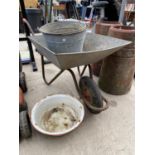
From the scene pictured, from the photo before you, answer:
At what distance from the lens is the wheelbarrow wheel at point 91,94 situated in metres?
1.31

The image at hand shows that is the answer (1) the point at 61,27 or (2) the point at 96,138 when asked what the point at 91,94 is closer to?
(2) the point at 96,138

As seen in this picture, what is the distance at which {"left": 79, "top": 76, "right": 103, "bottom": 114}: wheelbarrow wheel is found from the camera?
131cm

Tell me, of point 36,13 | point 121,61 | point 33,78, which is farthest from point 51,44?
point 36,13

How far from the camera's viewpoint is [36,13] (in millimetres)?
4055

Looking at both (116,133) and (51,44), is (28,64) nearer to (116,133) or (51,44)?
(51,44)

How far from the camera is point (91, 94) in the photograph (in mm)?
1367

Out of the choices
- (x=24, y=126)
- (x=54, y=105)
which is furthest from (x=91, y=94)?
(x=24, y=126)

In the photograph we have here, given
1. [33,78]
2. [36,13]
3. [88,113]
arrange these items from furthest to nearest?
[36,13]
[33,78]
[88,113]

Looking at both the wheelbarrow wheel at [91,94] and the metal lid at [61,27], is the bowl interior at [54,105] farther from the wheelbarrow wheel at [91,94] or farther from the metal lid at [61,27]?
the metal lid at [61,27]

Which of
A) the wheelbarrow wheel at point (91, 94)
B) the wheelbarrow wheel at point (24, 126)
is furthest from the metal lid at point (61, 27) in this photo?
the wheelbarrow wheel at point (24, 126)

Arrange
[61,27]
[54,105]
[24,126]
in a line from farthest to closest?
[54,105] → [61,27] → [24,126]

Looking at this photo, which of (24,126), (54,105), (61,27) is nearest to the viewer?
(24,126)
